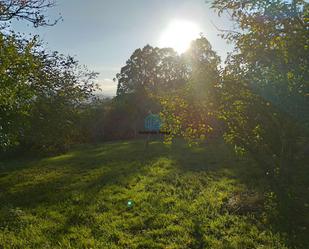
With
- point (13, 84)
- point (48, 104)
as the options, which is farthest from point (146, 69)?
point (13, 84)

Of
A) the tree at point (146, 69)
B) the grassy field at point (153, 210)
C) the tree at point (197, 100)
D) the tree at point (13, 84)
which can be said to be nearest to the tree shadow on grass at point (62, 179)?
the grassy field at point (153, 210)

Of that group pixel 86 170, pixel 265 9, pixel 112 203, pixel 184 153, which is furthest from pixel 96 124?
pixel 265 9

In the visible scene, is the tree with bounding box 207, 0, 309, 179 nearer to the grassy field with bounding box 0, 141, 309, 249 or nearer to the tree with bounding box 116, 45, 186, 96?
the grassy field with bounding box 0, 141, 309, 249

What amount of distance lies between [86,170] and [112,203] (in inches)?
259

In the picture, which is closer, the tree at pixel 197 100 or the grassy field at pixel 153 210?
the grassy field at pixel 153 210

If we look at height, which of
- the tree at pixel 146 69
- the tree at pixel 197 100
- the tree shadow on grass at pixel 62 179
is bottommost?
the tree shadow on grass at pixel 62 179

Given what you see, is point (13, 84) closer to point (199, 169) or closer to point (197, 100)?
point (197, 100)

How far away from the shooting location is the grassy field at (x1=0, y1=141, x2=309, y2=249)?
21.6 feet

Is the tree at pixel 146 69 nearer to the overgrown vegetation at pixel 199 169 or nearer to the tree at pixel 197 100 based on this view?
the overgrown vegetation at pixel 199 169

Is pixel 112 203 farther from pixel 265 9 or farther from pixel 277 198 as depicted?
pixel 265 9

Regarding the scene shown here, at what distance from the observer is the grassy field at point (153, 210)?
659 cm

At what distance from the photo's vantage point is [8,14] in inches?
449

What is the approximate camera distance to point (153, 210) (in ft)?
27.9

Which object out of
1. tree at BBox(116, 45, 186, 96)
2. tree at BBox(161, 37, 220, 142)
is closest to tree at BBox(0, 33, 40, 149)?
tree at BBox(161, 37, 220, 142)
